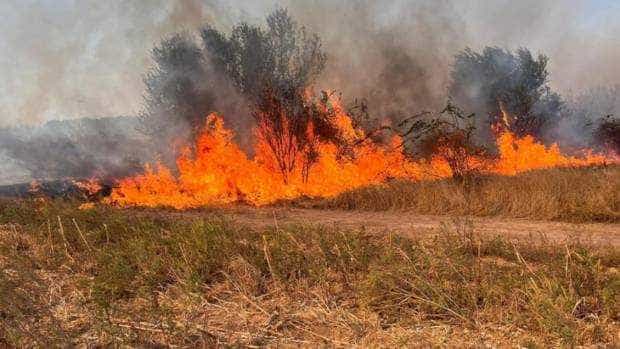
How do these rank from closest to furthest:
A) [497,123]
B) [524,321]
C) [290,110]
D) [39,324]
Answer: [524,321], [39,324], [290,110], [497,123]

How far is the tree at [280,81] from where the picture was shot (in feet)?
66.4

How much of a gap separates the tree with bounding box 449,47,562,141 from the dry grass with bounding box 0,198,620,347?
26.1 meters

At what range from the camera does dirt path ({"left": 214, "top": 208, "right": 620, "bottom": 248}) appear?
909 centimetres

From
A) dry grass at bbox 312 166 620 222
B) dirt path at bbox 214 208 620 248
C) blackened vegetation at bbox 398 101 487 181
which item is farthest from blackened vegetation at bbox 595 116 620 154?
dirt path at bbox 214 208 620 248

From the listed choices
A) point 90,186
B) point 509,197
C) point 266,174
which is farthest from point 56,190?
point 509,197

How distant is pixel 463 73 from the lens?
32.5m

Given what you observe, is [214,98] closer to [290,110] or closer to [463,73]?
[290,110]

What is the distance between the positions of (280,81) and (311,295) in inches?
648

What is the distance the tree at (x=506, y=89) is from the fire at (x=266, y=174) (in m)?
12.3

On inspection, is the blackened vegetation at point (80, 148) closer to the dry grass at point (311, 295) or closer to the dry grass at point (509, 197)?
the dry grass at point (509, 197)

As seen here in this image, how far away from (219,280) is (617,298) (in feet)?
13.9

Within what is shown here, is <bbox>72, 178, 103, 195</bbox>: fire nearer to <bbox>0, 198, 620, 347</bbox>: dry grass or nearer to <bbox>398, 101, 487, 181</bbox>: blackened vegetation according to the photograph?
<bbox>398, 101, 487, 181</bbox>: blackened vegetation

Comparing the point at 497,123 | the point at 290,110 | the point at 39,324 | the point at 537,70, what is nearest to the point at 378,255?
the point at 39,324

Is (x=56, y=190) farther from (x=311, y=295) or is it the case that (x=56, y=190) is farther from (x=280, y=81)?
(x=311, y=295)
